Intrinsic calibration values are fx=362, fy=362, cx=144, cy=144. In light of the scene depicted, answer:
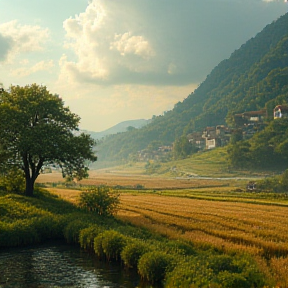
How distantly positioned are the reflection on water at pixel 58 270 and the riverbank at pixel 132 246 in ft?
3.93

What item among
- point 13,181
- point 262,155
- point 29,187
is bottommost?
point 29,187

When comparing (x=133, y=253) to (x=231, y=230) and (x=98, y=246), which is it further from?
(x=231, y=230)

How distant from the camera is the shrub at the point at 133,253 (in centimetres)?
2519

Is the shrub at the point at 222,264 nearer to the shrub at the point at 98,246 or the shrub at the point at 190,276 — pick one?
the shrub at the point at 190,276

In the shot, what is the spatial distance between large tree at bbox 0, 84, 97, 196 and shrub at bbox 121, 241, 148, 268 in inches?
978

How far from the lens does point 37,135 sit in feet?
156

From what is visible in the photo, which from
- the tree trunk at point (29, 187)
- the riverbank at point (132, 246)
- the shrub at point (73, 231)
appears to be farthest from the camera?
the tree trunk at point (29, 187)

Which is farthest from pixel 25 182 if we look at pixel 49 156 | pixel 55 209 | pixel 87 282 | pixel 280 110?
pixel 280 110

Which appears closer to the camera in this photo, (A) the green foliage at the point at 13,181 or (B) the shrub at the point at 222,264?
(B) the shrub at the point at 222,264

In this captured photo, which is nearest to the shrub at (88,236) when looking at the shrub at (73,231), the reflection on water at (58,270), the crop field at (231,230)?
the reflection on water at (58,270)

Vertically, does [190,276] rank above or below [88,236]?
below

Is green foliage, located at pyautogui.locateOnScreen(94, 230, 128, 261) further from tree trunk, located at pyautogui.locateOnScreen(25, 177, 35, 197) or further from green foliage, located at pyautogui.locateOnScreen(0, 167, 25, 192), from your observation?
green foliage, located at pyautogui.locateOnScreen(0, 167, 25, 192)

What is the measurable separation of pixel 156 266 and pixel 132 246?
12.4 feet

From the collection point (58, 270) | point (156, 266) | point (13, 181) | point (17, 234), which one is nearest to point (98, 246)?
point (58, 270)
